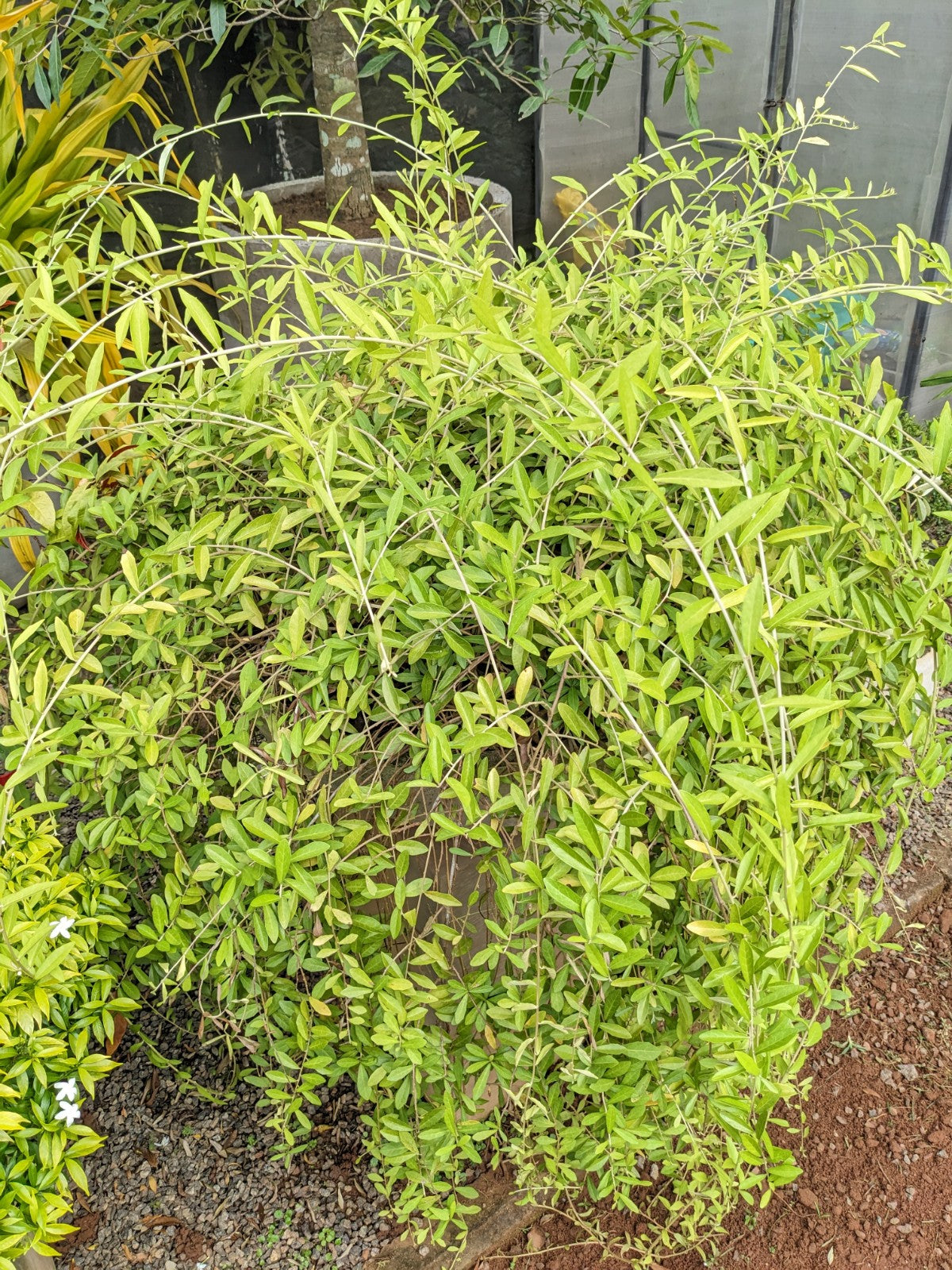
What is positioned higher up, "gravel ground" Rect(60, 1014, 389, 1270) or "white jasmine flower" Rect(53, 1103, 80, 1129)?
"white jasmine flower" Rect(53, 1103, 80, 1129)

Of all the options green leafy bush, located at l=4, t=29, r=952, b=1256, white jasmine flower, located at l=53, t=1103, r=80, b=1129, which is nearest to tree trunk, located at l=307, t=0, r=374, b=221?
green leafy bush, located at l=4, t=29, r=952, b=1256

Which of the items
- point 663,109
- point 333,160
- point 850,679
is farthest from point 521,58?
point 850,679

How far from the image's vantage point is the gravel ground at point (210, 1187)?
3.95ft

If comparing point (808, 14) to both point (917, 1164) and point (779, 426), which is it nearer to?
point (779, 426)

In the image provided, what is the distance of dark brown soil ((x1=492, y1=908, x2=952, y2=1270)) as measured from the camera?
1.22 meters

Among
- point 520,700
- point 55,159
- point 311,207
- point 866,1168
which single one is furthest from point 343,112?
point 866,1168

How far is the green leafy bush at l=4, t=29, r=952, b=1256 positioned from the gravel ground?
0.32 meters

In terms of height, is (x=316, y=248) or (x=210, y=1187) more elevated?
(x=316, y=248)

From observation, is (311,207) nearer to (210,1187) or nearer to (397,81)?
(397,81)

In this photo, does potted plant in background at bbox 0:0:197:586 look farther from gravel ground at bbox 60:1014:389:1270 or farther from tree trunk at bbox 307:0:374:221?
gravel ground at bbox 60:1014:389:1270

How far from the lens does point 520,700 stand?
0.80 metres

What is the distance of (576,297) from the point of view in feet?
3.67

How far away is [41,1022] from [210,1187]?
52 cm

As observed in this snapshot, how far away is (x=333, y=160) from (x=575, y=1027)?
1.94 meters
